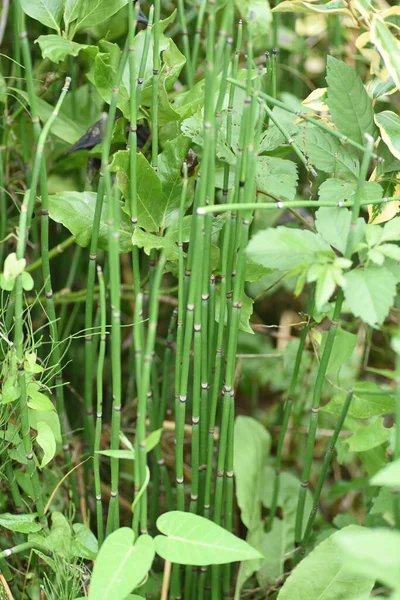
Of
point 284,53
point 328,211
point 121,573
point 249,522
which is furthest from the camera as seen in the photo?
point 284,53

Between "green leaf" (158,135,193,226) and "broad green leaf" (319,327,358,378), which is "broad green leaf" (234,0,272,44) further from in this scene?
"broad green leaf" (319,327,358,378)

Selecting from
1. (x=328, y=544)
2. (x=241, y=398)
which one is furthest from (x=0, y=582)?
(x=241, y=398)

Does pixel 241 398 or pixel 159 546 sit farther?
pixel 241 398

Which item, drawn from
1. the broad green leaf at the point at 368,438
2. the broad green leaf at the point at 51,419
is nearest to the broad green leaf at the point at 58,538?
the broad green leaf at the point at 51,419

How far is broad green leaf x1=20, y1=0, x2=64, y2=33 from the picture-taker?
2.81 feet

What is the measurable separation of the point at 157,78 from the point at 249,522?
27.6 inches

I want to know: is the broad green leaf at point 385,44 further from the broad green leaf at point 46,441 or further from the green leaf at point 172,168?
the broad green leaf at point 46,441

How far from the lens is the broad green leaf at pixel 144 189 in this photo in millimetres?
797

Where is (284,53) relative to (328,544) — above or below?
above

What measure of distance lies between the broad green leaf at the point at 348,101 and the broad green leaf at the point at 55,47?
0.33 metres

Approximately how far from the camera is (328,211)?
0.76m

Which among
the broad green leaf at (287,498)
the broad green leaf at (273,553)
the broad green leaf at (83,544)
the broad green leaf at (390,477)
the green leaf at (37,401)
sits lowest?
the broad green leaf at (273,553)

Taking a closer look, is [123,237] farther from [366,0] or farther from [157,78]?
[366,0]

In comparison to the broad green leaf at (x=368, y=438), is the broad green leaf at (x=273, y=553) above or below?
below
